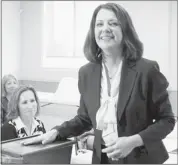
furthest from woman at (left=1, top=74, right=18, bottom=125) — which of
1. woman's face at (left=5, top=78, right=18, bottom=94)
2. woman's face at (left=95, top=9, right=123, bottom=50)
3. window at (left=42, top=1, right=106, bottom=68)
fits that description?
woman's face at (left=95, top=9, right=123, bottom=50)

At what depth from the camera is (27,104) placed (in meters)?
1.17

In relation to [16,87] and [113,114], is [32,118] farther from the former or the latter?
[113,114]

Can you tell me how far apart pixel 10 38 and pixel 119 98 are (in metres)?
0.65

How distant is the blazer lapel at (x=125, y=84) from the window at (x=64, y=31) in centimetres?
31

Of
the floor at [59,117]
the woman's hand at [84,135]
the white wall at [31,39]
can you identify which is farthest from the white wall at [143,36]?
the woman's hand at [84,135]

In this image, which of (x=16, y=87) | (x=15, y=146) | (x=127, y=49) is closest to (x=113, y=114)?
(x=127, y=49)

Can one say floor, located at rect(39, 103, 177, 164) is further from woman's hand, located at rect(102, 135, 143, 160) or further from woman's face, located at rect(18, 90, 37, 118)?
woman's hand, located at rect(102, 135, 143, 160)

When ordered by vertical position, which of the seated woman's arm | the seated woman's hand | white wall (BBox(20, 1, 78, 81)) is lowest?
the seated woman's arm

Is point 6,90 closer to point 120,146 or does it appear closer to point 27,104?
point 27,104

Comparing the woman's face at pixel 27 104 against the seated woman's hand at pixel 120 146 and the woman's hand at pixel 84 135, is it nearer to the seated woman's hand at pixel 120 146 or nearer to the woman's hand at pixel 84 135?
the woman's hand at pixel 84 135

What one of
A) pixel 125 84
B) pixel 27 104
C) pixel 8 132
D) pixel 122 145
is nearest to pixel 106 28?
pixel 125 84

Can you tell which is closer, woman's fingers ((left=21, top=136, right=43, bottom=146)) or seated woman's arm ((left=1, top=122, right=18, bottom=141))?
woman's fingers ((left=21, top=136, right=43, bottom=146))

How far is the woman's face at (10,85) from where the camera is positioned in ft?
3.95

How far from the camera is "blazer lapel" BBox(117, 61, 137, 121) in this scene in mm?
896
